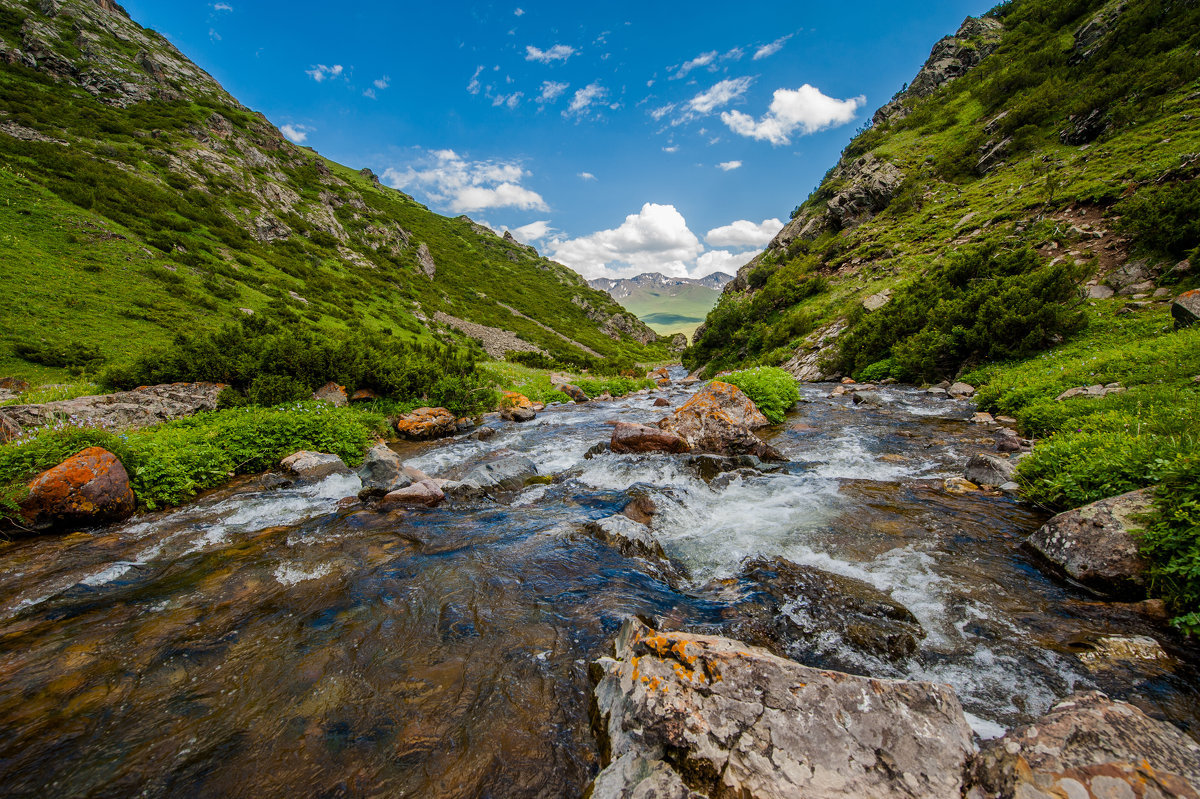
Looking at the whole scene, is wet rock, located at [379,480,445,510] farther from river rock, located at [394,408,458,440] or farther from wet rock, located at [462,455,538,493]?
Result: river rock, located at [394,408,458,440]

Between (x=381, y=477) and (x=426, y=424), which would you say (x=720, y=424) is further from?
(x=426, y=424)

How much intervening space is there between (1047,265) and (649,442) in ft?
74.5

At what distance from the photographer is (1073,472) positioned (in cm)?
619

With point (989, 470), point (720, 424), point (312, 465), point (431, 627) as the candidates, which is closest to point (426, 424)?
point (312, 465)

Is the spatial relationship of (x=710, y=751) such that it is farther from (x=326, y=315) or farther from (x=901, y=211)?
(x=901, y=211)

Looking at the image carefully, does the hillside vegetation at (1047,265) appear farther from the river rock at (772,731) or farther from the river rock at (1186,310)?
the river rock at (772,731)

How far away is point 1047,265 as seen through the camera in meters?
19.0

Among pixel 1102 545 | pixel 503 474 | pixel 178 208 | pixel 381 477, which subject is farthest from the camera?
pixel 178 208

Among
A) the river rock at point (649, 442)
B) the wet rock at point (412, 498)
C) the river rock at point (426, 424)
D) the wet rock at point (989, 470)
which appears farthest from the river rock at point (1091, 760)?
the river rock at point (426, 424)

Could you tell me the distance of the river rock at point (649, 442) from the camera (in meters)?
11.5

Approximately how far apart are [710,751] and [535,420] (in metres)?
16.5

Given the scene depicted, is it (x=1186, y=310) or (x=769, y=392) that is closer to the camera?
(x=1186, y=310)

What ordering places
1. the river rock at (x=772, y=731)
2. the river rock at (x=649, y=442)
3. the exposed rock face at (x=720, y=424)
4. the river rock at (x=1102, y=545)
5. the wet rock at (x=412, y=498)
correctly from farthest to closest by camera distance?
1. the exposed rock face at (x=720, y=424)
2. the river rock at (x=649, y=442)
3. the wet rock at (x=412, y=498)
4. the river rock at (x=1102, y=545)
5. the river rock at (x=772, y=731)

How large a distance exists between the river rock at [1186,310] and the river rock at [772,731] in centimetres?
1866
